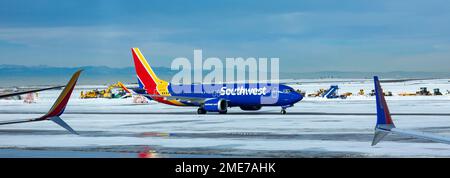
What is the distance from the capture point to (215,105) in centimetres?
6562

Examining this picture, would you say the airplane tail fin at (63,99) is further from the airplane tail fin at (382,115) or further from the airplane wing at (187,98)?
the airplane wing at (187,98)

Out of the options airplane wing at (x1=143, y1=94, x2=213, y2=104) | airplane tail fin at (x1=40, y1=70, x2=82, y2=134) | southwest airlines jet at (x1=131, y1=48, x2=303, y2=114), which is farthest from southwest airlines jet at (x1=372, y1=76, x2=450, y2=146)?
airplane wing at (x1=143, y1=94, x2=213, y2=104)

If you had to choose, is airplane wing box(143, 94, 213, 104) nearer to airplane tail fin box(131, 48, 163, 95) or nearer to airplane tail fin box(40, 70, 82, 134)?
airplane tail fin box(131, 48, 163, 95)

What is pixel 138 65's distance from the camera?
77812 mm

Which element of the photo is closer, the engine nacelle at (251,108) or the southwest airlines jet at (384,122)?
the southwest airlines jet at (384,122)

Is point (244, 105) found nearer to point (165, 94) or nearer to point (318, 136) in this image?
point (165, 94)

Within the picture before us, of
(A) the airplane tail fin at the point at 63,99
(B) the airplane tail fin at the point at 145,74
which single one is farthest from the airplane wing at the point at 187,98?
(A) the airplane tail fin at the point at 63,99

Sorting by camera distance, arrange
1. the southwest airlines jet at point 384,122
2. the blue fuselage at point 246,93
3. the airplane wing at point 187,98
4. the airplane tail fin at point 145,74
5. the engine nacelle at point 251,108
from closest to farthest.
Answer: the southwest airlines jet at point 384,122 < the blue fuselage at point 246,93 < the engine nacelle at point 251,108 < the airplane wing at point 187,98 < the airplane tail fin at point 145,74

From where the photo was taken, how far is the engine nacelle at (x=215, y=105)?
65500 millimetres

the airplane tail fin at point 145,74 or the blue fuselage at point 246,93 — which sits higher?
the airplane tail fin at point 145,74

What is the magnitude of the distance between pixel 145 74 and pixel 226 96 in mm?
12939

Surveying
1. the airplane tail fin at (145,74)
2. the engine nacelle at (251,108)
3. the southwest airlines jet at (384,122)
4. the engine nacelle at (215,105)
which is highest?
the airplane tail fin at (145,74)

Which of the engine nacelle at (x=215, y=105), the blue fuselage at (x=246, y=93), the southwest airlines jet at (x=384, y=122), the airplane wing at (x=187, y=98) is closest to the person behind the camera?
the southwest airlines jet at (x=384, y=122)
